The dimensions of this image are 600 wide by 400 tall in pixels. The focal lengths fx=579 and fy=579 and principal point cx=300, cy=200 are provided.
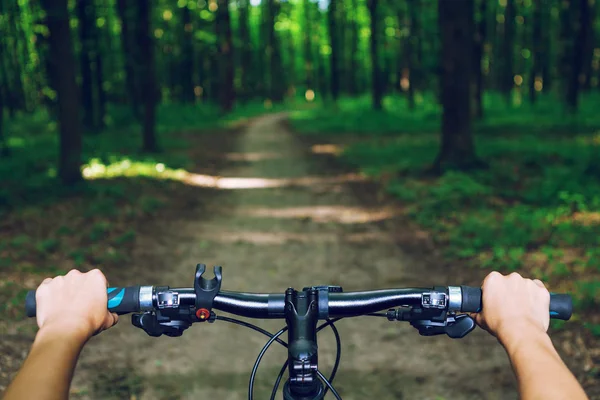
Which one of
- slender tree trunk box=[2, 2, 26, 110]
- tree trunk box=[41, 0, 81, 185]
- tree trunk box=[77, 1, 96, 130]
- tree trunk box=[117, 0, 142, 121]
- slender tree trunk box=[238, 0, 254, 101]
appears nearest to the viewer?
tree trunk box=[41, 0, 81, 185]

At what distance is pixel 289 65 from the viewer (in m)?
79.6

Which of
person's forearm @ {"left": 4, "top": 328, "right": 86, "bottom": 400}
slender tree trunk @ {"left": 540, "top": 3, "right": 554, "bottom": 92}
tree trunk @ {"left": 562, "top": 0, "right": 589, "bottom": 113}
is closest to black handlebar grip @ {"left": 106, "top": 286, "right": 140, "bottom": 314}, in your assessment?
person's forearm @ {"left": 4, "top": 328, "right": 86, "bottom": 400}

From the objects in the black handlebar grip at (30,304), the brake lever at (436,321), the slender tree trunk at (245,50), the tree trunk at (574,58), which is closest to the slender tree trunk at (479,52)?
the tree trunk at (574,58)

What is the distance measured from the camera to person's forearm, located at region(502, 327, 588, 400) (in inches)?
63.5

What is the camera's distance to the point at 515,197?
425 inches

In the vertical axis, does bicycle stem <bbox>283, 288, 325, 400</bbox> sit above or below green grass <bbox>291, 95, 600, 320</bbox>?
above

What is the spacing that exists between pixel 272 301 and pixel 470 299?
684mm

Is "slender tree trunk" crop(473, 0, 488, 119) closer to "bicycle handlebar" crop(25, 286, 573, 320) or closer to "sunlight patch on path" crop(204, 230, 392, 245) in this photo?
"sunlight patch on path" crop(204, 230, 392, 245)

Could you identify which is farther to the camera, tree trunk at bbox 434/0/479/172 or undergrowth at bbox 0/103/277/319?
tree trunk at bbox 434/0/479/172

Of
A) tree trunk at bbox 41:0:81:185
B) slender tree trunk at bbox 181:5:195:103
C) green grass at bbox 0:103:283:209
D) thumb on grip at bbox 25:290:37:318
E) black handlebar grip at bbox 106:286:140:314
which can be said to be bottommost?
green grass at bbox 0:103:283:209

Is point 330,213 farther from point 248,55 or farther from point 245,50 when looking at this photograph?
point 248,55

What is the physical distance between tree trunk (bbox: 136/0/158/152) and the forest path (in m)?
5.67

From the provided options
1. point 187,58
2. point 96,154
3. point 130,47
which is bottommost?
point 96,154

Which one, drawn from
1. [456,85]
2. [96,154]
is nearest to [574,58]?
[456,85]
